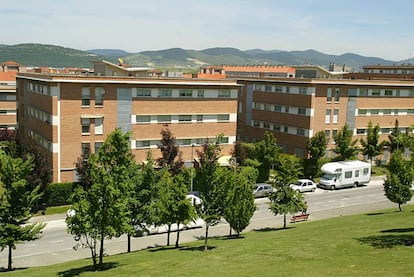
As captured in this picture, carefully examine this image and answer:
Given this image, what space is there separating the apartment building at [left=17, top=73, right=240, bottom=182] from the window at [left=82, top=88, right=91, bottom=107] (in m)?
0.10

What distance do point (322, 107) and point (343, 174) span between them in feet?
36.1

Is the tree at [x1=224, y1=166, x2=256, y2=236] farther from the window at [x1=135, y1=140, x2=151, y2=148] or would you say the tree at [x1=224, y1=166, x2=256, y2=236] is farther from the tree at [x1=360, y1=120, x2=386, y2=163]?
the tree at [x1=360, y1=120, x2=386, y2=163]

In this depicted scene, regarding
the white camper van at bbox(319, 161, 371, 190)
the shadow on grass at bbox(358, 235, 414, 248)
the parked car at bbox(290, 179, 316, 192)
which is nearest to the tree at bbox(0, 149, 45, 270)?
the shadow on grass at bbox(358, 235, 414, 248)

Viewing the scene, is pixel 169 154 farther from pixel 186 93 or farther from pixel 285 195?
pixel 285 195

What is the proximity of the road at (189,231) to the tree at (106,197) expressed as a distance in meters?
9.68

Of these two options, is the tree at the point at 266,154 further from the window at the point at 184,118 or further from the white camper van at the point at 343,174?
the window at the point at 184,118

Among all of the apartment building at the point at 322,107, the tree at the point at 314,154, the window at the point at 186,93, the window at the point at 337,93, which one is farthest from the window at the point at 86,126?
the window at the point at 337,93

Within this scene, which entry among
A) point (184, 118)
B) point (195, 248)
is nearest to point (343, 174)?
point (184, 118)

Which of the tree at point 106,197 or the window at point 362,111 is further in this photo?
the window at point 362,111

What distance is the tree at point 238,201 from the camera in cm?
2985

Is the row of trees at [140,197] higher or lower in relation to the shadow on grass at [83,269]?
higher

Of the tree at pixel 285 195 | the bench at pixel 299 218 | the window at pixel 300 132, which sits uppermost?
the window at pixel 300 132

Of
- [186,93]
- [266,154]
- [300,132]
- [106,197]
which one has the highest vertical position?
[186,93]

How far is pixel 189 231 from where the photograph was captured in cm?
3894
